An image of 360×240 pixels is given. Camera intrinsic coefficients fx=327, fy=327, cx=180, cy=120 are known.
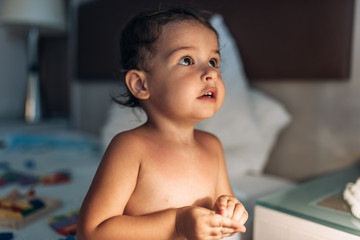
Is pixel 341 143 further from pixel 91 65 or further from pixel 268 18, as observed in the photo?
pixel 91 65

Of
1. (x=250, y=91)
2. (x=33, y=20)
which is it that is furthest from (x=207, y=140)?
(x=33, y=20)

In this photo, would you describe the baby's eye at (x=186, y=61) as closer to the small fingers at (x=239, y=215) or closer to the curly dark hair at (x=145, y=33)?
the curly dark hair at (x=145, y=33)

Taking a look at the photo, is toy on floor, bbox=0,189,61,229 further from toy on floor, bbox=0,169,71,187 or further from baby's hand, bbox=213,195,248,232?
baby's hand, bbox=213,195,248,232

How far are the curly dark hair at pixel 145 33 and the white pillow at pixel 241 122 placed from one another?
0.62 m

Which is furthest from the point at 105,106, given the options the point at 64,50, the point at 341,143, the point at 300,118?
the point at 341,143

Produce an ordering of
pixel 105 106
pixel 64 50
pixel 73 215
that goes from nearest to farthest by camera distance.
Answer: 1. pixel 73 215
2. pixel 105 106
3. pixel 64 50

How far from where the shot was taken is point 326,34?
115 cm

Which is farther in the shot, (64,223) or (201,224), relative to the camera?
(64,223)

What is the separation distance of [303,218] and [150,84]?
14.5 inches

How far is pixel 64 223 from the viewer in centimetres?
72

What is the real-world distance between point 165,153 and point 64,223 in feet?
1.05

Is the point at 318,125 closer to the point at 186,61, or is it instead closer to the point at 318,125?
the point at 318,125

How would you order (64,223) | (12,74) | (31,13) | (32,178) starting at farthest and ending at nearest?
(12,74) → (31,13) → (32,178) → (64,223)

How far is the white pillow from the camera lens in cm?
124
